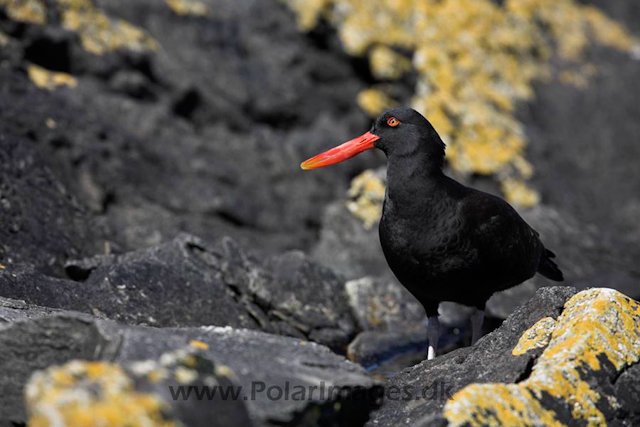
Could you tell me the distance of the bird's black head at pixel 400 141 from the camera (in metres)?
5.23

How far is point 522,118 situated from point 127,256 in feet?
20.5

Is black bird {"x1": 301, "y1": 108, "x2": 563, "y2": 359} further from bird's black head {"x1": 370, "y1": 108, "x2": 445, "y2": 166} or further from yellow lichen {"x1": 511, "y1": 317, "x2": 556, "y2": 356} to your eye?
yellow lichen {"x1": 511, "y1": 317, "x2": 556, "y2": 356}

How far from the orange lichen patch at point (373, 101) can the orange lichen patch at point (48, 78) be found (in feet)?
11.3

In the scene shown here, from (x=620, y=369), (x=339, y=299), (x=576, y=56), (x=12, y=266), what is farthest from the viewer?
(x=576, y=56)

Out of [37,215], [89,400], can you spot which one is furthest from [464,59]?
[89,400]

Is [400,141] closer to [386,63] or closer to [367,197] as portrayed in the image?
[367,197]

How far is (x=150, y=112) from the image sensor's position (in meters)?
7.98

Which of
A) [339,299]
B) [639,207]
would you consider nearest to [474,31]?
[639,207]

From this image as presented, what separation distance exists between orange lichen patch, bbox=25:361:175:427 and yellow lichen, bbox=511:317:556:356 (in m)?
1.82

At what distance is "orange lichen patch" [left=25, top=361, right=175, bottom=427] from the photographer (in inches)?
89.4

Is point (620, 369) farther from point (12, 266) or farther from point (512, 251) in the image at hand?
point (12, 266)

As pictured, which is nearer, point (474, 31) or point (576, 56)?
point (474, 31)

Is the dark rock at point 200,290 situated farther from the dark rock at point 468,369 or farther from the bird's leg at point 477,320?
the dark rock at point 468,369

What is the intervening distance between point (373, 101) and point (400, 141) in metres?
4.24
